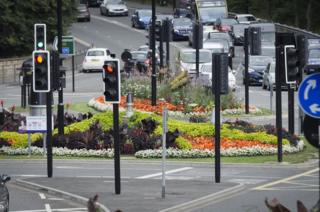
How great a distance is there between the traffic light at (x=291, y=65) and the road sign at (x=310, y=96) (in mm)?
14735

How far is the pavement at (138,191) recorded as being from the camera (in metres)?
22.0

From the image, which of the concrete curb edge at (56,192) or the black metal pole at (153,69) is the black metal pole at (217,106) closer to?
the concrete curb edge at (56,192)

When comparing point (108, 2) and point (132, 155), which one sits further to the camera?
point (108, 2)

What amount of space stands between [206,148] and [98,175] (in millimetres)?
4682

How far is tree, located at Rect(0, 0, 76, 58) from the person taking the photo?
225ft

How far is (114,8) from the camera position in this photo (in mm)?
99250

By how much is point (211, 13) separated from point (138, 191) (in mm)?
60500

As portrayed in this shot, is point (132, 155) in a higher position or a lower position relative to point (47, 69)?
lower

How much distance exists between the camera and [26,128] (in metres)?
29.9

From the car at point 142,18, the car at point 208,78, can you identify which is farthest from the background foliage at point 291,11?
the car at point 208,78

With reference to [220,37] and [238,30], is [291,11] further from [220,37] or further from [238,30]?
[220,37]

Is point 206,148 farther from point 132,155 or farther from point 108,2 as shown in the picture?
point 108,2

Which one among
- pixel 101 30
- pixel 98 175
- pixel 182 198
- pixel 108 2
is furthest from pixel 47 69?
pixel 108 2

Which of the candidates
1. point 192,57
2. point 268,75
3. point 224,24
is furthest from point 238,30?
point 268,75
